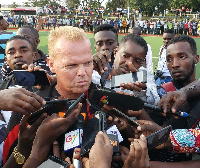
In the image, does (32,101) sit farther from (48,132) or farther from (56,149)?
(56,149)

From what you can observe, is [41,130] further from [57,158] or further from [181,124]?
[181,124]

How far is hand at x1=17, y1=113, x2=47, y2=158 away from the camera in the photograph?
57.4 inches

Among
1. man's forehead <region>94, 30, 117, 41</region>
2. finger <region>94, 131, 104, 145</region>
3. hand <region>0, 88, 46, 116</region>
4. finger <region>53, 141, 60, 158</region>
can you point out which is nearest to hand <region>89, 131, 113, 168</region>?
finger <region>94, 131, 104, 145</region>

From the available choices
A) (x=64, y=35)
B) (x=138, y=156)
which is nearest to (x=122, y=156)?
(x=138, y=156)

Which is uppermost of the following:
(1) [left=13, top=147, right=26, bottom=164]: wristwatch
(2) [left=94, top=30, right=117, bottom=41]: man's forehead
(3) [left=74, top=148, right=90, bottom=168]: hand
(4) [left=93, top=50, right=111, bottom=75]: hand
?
(2) [left=94, top=30, right=117, bottom=41]: man's forehead

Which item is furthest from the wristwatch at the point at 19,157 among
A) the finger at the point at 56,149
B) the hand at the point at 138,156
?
the hand at the point at 138,156

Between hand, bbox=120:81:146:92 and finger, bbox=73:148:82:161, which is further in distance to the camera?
hand, bbox=120:81:146:92

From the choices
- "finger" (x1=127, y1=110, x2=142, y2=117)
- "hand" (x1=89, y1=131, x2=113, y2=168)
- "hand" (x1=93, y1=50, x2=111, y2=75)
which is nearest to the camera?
"hand" (x1=89, y1=131, x2=113, y2=168)

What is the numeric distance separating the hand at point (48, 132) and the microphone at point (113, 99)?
14 cm

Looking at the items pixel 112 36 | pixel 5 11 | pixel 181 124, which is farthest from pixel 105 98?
pixel 5 11

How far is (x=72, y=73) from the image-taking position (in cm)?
158

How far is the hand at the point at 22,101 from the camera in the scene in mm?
1382

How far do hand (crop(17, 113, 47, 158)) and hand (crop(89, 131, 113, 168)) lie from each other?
441mm

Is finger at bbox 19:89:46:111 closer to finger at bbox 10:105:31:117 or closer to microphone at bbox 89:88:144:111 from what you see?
finger at bbox 10:105:31:117
